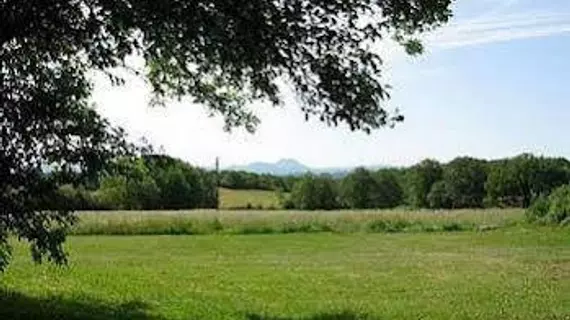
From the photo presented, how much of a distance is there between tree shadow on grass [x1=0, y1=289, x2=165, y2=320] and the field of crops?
0.02 metres

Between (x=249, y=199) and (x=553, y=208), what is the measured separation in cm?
5976

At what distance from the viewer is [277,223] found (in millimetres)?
64188

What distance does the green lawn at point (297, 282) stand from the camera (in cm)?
1995

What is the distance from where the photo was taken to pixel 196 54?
17.4 meters

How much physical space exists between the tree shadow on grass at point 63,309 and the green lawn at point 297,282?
0.02 meters

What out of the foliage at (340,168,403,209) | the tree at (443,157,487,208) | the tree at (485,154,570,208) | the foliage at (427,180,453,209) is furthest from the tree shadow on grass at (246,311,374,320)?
the foliage at (427,180,453,209)

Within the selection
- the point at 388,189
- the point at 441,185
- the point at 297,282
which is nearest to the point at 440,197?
the point at 441,185

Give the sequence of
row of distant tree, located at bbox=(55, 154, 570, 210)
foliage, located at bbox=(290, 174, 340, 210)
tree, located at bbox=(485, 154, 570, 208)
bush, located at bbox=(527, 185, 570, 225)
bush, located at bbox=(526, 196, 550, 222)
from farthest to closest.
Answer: foliage, located at bbox=(290, 174, 340, 210)
tree, located at bbox=(485, 154, 570, 208)
row of distant tree, located at bbox=(55, 154, 570, 210)
bush, located at bbox=(526, 196, 550, 222)
bush, located at bbox=(527, 185, 570, 225)

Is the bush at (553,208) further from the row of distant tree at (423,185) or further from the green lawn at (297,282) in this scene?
the row of distant tree at (423,185)

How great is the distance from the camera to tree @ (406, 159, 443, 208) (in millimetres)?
127875

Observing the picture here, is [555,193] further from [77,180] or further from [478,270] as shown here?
[77,180]

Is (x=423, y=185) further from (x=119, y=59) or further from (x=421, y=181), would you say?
(x=119, y=59)

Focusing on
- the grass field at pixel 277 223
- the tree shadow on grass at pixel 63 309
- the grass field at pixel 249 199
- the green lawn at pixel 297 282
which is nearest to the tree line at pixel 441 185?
the grass field at pixel 249 199

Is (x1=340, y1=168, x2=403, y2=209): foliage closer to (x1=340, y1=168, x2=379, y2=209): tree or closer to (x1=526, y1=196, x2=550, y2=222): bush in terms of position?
(x1=340, y1=168, x2=379, y2=209): tree
